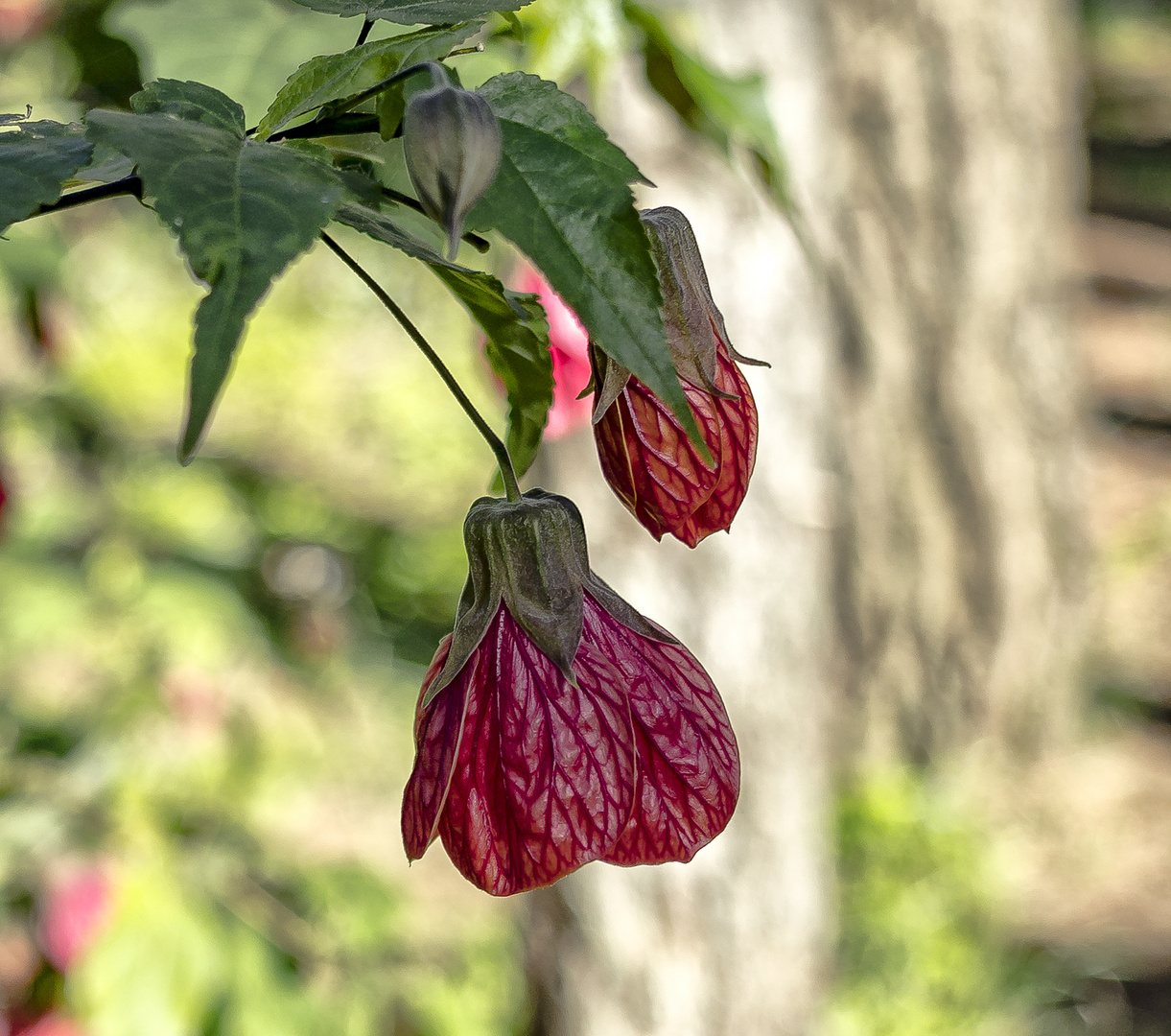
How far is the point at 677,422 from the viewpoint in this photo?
1.55 ft

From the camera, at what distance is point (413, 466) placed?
5.20 metres

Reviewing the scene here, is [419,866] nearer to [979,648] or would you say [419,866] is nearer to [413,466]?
[979,648]

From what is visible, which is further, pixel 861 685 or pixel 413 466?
pixel 413 466

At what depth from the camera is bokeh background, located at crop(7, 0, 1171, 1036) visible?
1.32 meters

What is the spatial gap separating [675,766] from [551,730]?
0.15 ft

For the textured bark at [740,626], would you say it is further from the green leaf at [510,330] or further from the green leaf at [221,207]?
the green leaf at [221,207]

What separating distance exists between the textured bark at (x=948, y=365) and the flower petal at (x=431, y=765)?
2656mm

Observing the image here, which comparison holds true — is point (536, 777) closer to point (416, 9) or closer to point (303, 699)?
point (416, 9)

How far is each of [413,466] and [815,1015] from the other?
3.45m

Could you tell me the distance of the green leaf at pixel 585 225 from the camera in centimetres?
35

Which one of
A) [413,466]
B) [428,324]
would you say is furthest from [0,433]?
[428,324]

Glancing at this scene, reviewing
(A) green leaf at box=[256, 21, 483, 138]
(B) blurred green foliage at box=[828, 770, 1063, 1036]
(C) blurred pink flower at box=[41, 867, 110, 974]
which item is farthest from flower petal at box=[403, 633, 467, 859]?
(B) blurred green foliage at box=[828, 770, 1063, 1036]

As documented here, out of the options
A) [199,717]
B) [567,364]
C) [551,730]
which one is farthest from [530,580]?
[199,717]

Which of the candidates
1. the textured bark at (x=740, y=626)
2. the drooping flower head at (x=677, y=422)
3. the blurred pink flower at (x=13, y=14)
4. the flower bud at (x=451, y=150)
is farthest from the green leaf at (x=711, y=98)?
the blurred pink flower at (x=13, y=14)
